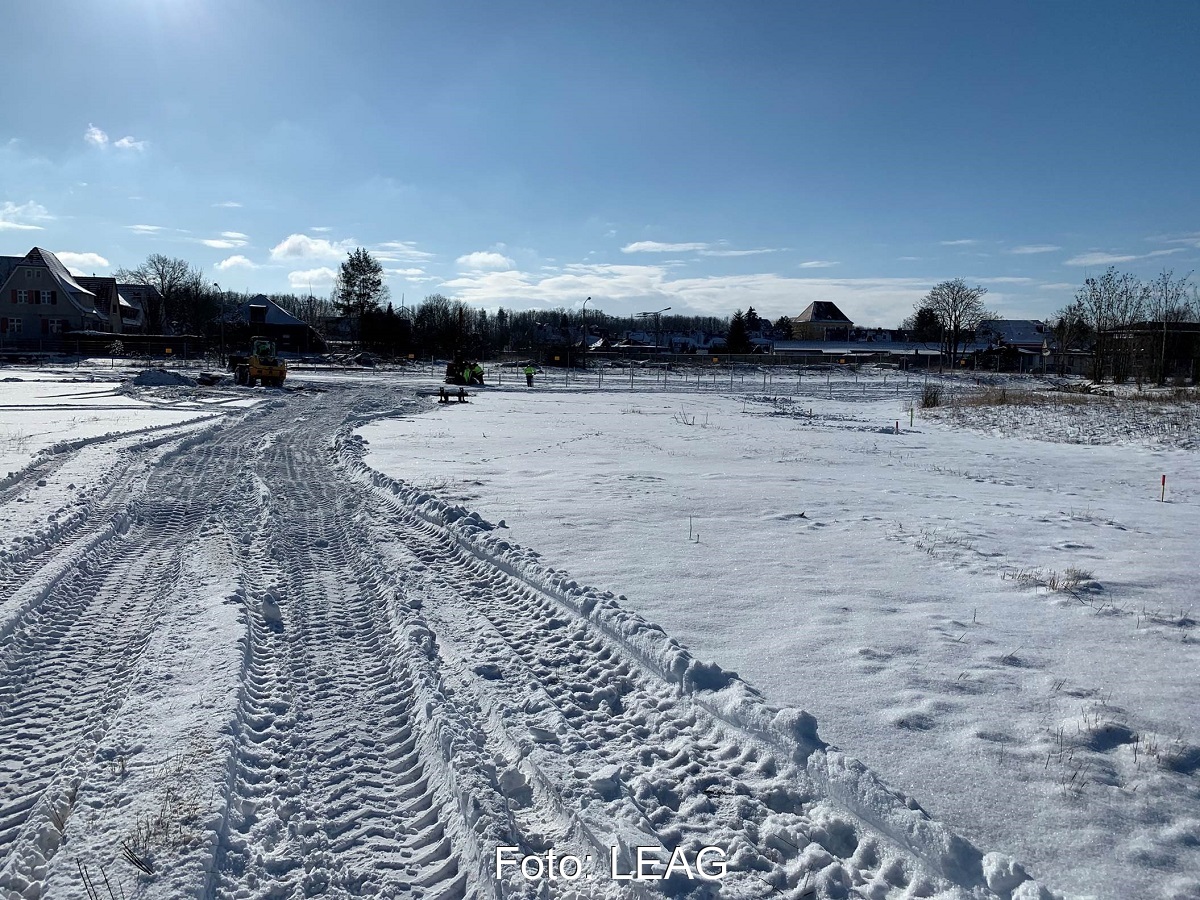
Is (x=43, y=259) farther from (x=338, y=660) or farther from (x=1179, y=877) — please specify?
(x=1179, y=877)

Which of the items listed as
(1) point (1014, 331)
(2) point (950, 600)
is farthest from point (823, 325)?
(2) point (950, 600)

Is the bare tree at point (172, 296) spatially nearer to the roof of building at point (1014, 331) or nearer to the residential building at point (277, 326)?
the residential building at point (277, 326)

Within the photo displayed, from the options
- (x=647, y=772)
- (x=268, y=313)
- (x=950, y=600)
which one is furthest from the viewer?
(x=268, y=313)

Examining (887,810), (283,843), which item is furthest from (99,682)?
(887,810)

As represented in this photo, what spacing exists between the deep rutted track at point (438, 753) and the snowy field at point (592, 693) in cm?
2

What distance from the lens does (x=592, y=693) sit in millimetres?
5129

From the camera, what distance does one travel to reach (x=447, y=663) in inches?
217

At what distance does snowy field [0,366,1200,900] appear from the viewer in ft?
11.3

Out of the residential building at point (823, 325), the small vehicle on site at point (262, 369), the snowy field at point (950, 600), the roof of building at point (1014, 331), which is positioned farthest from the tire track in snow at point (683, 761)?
the residential building at point (823, 325)

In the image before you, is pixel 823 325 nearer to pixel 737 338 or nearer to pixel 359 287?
pixel 737 338

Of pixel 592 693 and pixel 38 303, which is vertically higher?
pixel 38 303

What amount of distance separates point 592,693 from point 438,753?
1206 millimetres

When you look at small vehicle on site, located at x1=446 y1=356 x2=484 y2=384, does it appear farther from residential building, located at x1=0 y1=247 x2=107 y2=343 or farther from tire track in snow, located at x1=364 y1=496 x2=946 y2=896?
residential building, located at x1=0 y1=247 x2=107 y2=343

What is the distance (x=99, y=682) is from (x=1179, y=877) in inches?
242
